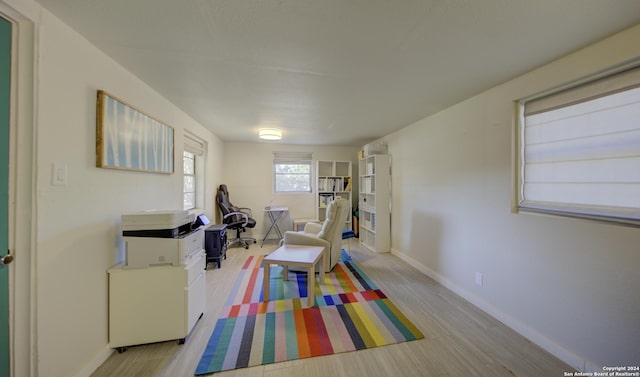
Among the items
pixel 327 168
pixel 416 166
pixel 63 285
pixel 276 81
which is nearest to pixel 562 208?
pixel 416 166

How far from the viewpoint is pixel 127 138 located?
1.71 metres

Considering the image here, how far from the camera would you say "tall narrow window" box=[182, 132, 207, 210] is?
3.29m

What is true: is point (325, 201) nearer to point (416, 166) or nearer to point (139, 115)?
point (416, 166)

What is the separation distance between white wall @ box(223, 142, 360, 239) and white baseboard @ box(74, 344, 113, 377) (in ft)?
10.7

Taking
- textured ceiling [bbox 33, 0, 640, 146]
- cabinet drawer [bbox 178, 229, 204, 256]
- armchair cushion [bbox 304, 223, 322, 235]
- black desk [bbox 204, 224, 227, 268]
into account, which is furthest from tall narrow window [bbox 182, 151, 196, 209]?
armchair cushion [bbox 304, 223, 322, 235]

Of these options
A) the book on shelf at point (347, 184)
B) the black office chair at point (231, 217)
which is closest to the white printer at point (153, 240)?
the black office chair at point (231, 217)

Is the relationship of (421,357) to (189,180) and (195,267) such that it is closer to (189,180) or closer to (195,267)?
(195,267)

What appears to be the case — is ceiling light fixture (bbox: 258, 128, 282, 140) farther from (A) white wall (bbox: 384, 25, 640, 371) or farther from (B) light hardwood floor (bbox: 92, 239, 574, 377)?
(B) light hardwood floor (bbox: 92, 239, 574, 377)

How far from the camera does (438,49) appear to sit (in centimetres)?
146

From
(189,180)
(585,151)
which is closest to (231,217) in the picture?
(189,180)

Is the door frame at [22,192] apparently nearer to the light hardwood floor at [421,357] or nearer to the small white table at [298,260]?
the light hardwood floor at [421,357]

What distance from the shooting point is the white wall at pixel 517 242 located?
132 centimetres

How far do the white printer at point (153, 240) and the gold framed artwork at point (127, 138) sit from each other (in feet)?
1.46

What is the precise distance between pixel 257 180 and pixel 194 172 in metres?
1.40
